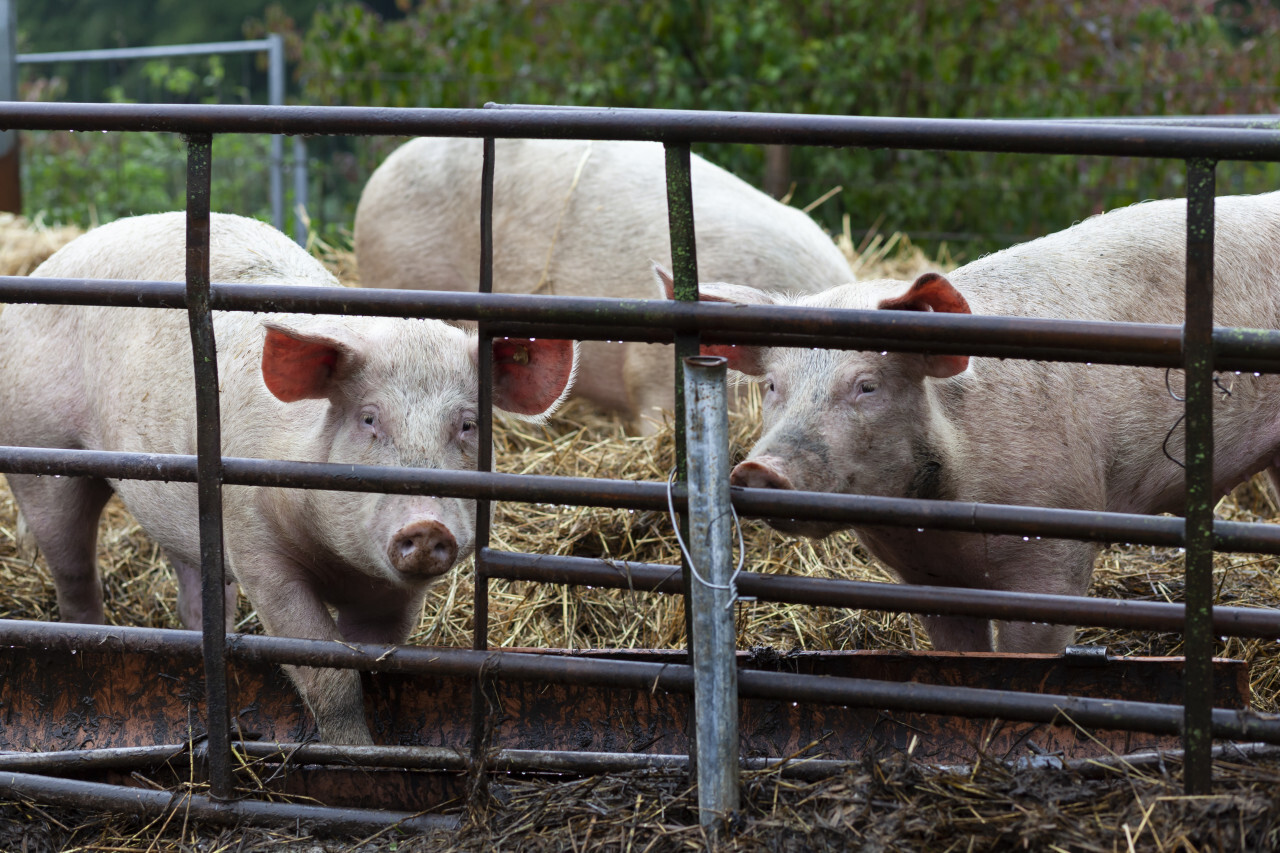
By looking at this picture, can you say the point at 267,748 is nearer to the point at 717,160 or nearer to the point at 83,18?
the point at 717,160

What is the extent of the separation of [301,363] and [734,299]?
0.96 m

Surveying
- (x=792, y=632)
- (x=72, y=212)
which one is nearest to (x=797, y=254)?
(x=792, y=632)

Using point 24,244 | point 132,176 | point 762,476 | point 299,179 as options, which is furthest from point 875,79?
point 762,476

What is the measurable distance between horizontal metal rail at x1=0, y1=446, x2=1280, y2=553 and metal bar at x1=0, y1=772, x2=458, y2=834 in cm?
64

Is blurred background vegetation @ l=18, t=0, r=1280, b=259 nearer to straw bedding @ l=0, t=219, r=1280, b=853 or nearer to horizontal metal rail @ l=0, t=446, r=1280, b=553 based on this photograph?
straw bedding @ l=0, t=219, r=1280, b=853

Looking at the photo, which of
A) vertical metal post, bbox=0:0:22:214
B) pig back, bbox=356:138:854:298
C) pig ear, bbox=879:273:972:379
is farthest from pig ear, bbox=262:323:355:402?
vertical metal post, bbox=0:0:22:214

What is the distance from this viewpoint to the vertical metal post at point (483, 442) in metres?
2.46

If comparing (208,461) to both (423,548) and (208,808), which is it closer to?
(423,548)

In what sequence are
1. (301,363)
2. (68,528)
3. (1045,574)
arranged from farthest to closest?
(68,528) < (1045,574) < (301,363)

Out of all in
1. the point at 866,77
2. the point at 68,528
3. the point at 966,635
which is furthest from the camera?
the point at 866,77

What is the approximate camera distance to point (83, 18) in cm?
2312

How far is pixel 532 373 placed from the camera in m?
2.86

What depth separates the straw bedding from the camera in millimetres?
2119

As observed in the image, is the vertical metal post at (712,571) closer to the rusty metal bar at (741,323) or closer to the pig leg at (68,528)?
the rusty metal bar at (741,323)
